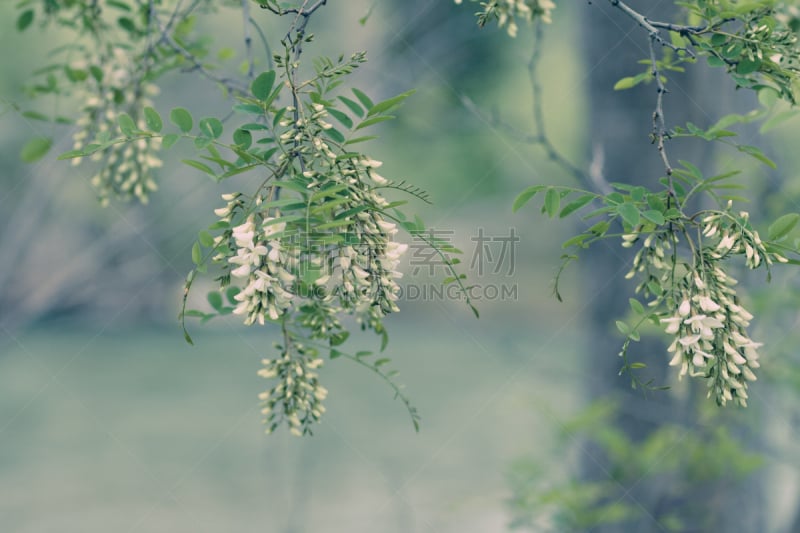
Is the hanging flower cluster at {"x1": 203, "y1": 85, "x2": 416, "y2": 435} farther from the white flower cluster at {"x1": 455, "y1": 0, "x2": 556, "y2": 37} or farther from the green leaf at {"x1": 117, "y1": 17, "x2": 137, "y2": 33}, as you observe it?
the green leaf at {"x1": 117, "y1": 17, "x2": 137, "y2": 33}

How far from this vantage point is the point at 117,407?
308 inches

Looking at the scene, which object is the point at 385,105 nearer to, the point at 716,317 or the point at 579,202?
the point at 579,202

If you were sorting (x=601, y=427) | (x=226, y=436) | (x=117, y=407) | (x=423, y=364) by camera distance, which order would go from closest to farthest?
(x=601, y=427) < (x=226, y=436) < (x=117, y=407) < (x=423, y=364)

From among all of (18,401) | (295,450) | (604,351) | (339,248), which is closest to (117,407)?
(18,401)

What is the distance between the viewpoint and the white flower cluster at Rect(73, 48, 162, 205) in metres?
1.18

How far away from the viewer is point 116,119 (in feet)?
3.93

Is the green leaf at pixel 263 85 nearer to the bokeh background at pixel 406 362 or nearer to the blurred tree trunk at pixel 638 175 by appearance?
the bokeh background at pixel 406 362

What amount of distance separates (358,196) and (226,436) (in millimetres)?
6622

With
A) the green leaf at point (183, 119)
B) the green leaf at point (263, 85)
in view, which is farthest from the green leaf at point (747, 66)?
the green leaf at point (183, 119)

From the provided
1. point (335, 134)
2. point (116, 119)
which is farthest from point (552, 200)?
point (116, 119)

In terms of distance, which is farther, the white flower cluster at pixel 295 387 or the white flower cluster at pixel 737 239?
the white flower cluster at pixel 295 387

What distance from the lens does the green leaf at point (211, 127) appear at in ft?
2.59

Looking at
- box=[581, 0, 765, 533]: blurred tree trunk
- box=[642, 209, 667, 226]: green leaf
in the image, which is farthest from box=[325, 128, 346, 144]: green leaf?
box=[581, 0, 765, 533]: blurred tree trunk

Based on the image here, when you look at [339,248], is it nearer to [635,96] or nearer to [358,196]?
[358,196]
